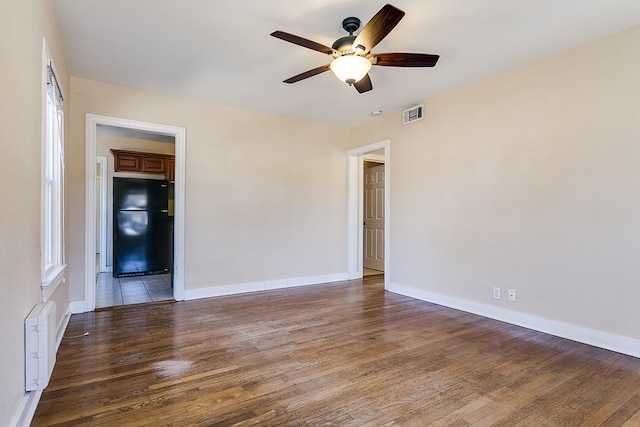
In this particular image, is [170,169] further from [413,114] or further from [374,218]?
[413,114]

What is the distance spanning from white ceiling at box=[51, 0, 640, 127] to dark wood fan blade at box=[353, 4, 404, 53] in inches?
10.6

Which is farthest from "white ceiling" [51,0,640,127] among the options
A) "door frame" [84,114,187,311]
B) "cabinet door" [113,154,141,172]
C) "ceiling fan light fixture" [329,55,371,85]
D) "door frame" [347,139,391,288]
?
"cabinet door" [113,154,141,172]

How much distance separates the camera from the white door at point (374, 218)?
6.31 metres

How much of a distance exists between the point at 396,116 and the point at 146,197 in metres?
4.29

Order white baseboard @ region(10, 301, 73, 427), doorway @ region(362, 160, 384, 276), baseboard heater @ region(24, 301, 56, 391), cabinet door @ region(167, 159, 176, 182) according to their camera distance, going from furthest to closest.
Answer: doorway @ region(362, 160, 384, 276) → cabinet door @ region(167, 159, 176, 182) → baseboard heater @ region(24, 301, 56, 391) → white baseboard @ region(10, 301, 73, 427)

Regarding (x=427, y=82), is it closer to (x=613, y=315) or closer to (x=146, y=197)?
(x=613, y=315)

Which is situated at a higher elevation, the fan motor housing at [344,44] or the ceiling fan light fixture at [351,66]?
the fan motor housing at [344,44]

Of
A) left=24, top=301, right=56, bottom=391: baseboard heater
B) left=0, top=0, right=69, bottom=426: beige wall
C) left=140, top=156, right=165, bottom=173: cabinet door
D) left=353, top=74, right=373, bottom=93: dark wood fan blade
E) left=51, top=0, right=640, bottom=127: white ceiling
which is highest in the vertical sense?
left=51, top=0, right=640, bottom=127: white ceiling

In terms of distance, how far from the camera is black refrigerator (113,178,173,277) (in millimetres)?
5477

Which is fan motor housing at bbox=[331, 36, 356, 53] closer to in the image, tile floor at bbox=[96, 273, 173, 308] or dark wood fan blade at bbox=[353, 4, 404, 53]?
dark wood fan blade at bbox=[353, 4, 404, 53]

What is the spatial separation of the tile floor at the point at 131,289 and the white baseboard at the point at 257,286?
360 mm

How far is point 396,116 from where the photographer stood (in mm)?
4598

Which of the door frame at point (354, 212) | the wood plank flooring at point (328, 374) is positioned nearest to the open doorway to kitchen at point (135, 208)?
the wood plank flooring at point (328, 374)

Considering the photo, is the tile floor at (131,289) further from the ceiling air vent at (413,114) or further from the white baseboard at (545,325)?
the ceiling air vent at (413,114)
